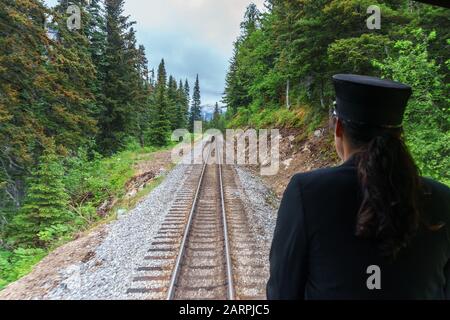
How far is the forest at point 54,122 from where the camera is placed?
12.3 meters

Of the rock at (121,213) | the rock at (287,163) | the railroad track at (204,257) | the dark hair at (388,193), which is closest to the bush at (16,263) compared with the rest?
the rock at (121,213)

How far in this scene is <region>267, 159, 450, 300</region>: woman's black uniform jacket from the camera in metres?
1.28

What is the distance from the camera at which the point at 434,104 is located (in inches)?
331

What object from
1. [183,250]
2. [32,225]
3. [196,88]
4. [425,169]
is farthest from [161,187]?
[196,88]

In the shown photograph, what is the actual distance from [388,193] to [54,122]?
20691 mm

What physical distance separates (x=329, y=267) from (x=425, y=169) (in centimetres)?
803

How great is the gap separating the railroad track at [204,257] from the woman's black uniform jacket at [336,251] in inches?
177

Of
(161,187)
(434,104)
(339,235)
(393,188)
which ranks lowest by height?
(161,187)

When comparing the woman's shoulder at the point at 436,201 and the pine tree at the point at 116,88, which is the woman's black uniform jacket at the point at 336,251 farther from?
the pine tree at the point at 116,88

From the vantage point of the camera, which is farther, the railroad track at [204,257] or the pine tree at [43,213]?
the pine tree at [43,213]

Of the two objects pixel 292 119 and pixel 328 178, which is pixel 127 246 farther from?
pixel 292 119

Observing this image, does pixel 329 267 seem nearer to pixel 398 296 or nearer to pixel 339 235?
pixel 339 235

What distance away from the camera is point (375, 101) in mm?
1365

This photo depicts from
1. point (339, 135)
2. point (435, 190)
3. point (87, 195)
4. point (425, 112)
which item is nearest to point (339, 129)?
point (339, 135)
